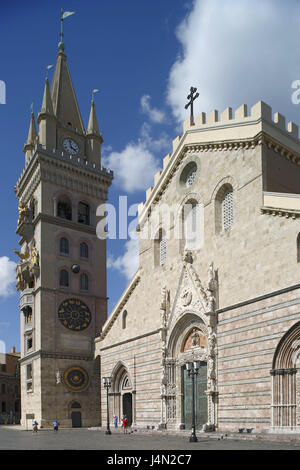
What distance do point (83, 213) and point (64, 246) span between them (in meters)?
5.28

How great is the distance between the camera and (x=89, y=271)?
52281 mm

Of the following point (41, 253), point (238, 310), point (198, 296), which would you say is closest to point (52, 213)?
point (41, 253)

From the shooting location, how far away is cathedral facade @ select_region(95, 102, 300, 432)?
2366cm

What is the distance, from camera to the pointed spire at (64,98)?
5600cm

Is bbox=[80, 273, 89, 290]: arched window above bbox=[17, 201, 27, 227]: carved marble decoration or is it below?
below

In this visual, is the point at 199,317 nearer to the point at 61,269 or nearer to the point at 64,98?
the point at 61,269

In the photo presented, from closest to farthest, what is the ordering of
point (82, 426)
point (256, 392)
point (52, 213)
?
point (256, 392)
point (82, 426)
point (52, 213)

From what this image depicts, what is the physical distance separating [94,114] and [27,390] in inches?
1256

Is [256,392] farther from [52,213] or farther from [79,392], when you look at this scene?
[52,213]

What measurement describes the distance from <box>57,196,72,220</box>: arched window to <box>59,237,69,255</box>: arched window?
9.03 ft

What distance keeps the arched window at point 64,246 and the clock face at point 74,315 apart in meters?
5.05

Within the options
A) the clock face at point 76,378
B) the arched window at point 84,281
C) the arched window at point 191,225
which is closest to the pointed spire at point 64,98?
the arched window at point 84,281

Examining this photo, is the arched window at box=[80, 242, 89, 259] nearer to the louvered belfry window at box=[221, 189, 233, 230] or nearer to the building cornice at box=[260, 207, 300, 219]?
the louvered belfry window at box=[221, 189, 233, 230]

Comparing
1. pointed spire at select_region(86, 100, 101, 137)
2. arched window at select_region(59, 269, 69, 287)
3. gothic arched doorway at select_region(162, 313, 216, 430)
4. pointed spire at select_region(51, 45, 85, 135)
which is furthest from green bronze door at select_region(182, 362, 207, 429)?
pointed spire at select_region(51, 45, 85, 135)
